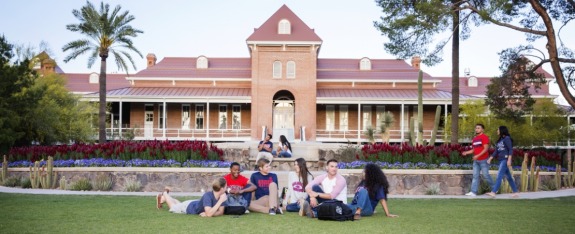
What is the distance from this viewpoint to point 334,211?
9.45m

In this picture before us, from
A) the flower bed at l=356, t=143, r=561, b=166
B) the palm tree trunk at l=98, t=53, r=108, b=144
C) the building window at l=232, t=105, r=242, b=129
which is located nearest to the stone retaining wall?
the flower bed at l=356, t=143, r=561, b=166

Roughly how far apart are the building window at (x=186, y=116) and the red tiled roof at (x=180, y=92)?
118 cm

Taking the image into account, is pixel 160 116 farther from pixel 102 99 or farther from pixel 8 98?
pixel 8 98

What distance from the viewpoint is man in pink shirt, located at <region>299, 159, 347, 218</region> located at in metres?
9.85

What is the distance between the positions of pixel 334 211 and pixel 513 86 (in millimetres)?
12890

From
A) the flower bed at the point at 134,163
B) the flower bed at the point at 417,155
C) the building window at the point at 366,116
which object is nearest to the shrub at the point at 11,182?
the flower bed at the point at 134,163

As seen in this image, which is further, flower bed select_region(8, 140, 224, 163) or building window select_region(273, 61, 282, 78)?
building window select_region(273, 61, 282, 78)

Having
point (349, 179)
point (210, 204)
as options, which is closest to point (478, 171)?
point (349, 179)

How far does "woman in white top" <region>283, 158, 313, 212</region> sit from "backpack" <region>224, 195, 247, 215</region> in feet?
2.94

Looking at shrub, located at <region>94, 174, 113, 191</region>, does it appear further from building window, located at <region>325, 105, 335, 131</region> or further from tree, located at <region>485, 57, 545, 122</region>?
building window, located at <region>325, 105, 335, 131</region>

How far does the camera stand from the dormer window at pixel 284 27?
127 feet

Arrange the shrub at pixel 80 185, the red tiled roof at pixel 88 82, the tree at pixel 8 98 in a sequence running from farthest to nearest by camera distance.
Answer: the red tiled roof at pixel 88 82, the tree at pixel 8 98, the shrub at pixel 80 185

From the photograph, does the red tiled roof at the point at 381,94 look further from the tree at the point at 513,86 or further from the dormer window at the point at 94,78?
the dormer window at the point at 94,78

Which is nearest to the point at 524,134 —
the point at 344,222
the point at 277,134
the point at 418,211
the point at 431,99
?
the point at 431,99
